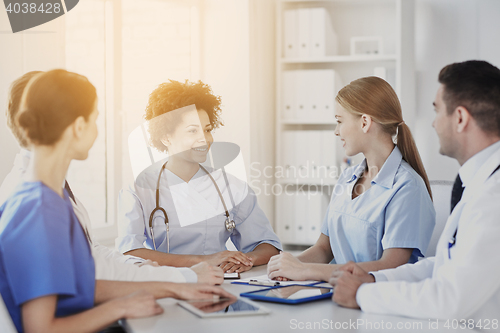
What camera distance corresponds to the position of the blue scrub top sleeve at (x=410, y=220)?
4.63 feet

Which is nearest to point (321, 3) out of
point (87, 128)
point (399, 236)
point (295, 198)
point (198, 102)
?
point (295, 198)

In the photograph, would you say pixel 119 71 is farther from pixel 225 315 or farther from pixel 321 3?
pixel 225 315

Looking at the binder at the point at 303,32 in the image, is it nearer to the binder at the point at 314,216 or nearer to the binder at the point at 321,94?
the binder at the point at 321,94

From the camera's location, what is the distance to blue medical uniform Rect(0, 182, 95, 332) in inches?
33.7

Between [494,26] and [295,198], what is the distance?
1.72 metres

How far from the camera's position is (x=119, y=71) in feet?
8.87

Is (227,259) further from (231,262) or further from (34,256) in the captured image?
(34,256)

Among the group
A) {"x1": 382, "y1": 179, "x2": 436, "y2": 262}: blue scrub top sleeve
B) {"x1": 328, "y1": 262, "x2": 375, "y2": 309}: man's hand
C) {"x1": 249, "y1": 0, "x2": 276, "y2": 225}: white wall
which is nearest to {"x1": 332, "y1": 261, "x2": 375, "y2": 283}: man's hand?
{"x1": 328, "y1": 262, "x2": 375, "y2": 309}: man's hand

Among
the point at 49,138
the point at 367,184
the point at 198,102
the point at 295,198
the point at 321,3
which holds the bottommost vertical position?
the point at 295,198

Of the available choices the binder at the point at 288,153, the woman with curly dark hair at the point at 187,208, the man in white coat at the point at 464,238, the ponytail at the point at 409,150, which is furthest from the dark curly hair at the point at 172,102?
the binder at the point at 288,153

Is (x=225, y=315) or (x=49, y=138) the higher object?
(x=49, y=138)

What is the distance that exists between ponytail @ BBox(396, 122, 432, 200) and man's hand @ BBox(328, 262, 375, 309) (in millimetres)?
546

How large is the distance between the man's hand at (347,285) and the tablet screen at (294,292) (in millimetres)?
40

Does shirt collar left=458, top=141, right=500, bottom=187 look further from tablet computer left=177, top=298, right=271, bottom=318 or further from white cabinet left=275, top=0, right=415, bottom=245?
white cabinet left=275, top=0, right=415, bottom=245
